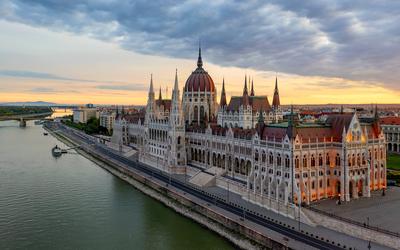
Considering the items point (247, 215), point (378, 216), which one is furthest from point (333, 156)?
point (247, 215)

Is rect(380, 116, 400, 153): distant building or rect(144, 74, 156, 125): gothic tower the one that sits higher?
rect(144, 74, 156, 125): gothic tower

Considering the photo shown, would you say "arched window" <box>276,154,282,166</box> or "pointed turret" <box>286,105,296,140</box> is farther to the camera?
"arched window" <box>276,154,282,166</box>

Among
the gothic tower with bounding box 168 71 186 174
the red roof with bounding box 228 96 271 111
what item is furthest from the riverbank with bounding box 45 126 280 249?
the red roof with bounding box 228 96 271 111

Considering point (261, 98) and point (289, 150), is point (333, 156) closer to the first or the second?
point (289, 150)

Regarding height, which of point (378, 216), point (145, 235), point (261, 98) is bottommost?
point (145, 235)

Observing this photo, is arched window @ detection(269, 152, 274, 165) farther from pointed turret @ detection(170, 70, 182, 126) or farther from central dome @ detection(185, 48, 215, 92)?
central dome @ detection(185, 48, 215, 92)

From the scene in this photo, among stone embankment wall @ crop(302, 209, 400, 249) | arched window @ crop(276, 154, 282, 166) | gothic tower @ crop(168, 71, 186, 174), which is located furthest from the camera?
gothic tower @ crop(168, 71, 186, 174)

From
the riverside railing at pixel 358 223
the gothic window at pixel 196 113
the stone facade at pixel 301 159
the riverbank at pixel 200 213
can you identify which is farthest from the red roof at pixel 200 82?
the riverside railing at pixel 358 223
